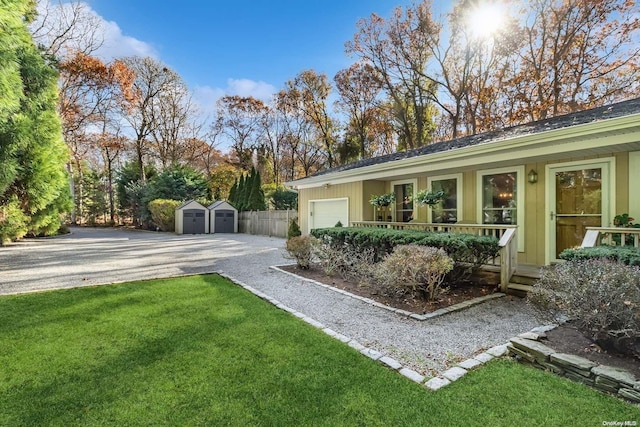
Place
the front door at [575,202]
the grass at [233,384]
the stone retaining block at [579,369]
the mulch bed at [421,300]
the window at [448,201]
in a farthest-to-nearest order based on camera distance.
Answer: the window at [448,201] → the front door at [575,202] → the mulch bed at [421,300] → the stone retaining block at [579,369] → the grass at [233,384]

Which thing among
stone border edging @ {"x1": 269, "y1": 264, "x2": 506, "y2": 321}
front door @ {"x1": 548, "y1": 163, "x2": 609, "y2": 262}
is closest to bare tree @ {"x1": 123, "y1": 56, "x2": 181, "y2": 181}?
stone border edging @ {"x1": 269, "y1": 264, "x2": 506, "y2": 321}

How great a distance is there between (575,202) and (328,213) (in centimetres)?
758

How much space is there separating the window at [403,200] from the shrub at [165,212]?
50.9ft

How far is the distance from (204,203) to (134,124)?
8.95 m

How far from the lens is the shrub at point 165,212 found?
1992 centimetres

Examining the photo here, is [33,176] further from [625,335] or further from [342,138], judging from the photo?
[342,138]

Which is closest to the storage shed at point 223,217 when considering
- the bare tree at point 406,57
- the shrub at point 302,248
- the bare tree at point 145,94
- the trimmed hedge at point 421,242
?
the bare tree at point 145,94

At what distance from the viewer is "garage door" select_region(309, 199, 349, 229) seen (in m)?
10.9

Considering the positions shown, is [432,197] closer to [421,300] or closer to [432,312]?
[421,300]

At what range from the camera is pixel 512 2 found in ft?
48.2

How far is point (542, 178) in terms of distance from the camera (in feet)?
20.9

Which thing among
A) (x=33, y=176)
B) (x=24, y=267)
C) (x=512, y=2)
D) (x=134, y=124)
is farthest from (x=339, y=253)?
(x=134, y=124)

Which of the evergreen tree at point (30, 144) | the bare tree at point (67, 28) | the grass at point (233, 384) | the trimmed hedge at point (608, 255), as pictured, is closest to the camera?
the grass at point (233, 384)

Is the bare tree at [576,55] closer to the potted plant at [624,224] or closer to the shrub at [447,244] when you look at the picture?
the potted plant at [624,224]
